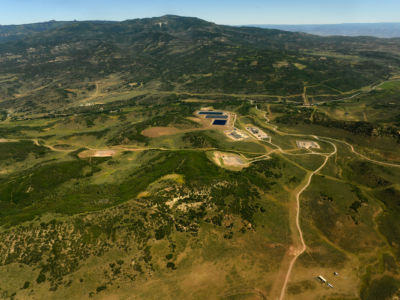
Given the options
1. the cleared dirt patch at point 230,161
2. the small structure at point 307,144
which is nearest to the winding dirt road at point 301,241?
the small structure at point 307,144

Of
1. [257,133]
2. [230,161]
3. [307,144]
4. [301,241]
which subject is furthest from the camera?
[257,133]

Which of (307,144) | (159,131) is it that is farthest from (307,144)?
(159,131)

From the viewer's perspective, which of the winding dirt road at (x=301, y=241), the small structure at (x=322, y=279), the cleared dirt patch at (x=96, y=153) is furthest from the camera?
the cleared dirt patch at (x=96, y=153)

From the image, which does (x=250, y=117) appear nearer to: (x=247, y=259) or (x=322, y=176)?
(x=322, y=176)

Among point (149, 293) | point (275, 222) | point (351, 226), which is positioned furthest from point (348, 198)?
point (149, 293)

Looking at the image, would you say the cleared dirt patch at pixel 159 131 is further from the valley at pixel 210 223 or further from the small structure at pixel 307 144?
the small structure at pixel 307 144

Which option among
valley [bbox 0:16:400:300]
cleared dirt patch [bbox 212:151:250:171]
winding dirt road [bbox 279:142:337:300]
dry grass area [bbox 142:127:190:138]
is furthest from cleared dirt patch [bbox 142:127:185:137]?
winding dirt road [bbox 279:142:337:300]

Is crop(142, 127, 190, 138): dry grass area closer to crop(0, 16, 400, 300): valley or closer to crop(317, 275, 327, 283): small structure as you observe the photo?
crop(0, 16, 400, 300): valley

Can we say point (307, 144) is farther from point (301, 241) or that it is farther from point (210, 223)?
point (210, 223)
